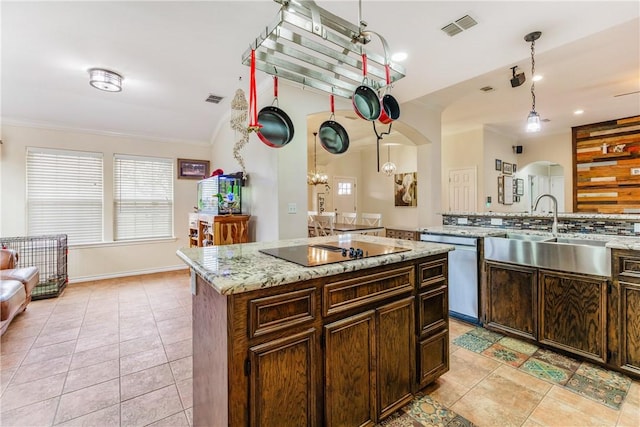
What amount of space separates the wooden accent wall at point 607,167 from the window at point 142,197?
8001 mm

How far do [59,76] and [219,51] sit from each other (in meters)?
2.01

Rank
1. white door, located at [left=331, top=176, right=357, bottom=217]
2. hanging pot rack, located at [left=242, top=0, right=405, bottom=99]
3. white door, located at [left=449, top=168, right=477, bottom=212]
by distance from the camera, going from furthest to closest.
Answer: white door, located at [left=331, top=176, right=357, bottom=217] → white door, located at [left=449, top=168, right=477, bottom=212] → hanging pot rack, located at [left=242, top=0, right=405, bottom=99]

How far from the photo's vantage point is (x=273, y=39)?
4.51 ft

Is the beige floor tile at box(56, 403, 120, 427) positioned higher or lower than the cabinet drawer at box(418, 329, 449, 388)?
lower

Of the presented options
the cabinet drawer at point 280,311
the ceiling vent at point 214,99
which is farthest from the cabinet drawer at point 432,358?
the ceiling vent at point 214,99

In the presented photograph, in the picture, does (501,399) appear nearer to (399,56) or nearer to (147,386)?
(147,386)

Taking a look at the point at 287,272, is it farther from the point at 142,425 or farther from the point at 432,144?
the point at 432,144

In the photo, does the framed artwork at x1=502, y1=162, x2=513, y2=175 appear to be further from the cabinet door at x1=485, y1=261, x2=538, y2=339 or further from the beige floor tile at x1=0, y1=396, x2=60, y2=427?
the beige floor tile at x1=0, y1=396, x2=60, y2=427

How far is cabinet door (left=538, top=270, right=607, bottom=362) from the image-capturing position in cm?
210

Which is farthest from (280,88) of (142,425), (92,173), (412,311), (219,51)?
(92,173)

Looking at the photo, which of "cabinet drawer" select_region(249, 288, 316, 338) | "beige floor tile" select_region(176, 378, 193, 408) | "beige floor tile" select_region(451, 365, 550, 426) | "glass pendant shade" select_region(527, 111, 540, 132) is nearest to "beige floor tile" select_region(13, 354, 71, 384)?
"beige floor tile" select_region(176, 378, 193, 408)

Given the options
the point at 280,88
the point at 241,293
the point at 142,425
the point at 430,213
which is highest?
the point at 280,88

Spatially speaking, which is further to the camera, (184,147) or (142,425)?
(184,147)

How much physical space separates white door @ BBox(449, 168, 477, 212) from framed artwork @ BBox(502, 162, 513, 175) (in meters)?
1.05
